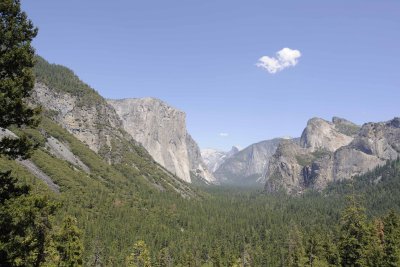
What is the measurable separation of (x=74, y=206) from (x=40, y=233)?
13739cm

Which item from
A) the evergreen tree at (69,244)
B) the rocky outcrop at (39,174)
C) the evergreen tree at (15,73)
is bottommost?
the rocky outcrop at (39,174)

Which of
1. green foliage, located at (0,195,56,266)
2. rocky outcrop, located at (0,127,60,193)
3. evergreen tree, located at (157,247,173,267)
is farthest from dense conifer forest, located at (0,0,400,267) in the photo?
rocky outcrop, located at (0,127,60,193)

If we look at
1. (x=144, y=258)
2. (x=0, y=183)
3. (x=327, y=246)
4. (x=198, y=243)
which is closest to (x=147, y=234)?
(x=198, y=243)

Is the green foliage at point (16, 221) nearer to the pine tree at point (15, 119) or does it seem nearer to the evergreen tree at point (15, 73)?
the pine tree at point (15, 119)

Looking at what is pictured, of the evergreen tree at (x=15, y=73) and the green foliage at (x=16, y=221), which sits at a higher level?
the evergreen tree at (x=15, y=73)

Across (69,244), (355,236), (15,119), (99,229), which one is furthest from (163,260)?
(15,119)

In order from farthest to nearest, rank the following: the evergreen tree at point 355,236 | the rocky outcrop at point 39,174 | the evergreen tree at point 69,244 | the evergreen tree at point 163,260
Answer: the rocky outcrop at point 39,174
the evergreen tree at point 163,260
the evergreen tree at point 355,236
the evergreen tree at point 69,244

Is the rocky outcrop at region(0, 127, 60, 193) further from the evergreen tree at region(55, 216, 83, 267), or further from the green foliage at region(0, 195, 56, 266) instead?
the green foliage at region(0, 195, 56, 266)

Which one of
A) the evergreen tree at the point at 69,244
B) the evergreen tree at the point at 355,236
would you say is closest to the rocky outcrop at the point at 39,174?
the evergreen tree at the point at 69,244

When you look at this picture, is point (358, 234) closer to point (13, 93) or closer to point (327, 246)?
point (327, 246)

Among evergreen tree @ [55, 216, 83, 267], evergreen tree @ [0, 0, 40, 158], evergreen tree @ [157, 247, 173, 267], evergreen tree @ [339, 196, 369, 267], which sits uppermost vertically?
evergreen tree @ [0, 0, 40, 158]

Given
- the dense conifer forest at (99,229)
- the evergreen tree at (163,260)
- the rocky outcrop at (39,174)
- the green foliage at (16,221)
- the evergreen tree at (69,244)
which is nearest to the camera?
the green foliage at (16,221)

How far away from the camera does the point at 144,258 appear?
8981cm

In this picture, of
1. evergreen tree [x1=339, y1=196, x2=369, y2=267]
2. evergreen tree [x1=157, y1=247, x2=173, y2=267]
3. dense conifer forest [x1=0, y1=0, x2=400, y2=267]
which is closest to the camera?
dense conifer forest [x1=0, y1=0, x2=400, y2=267]
